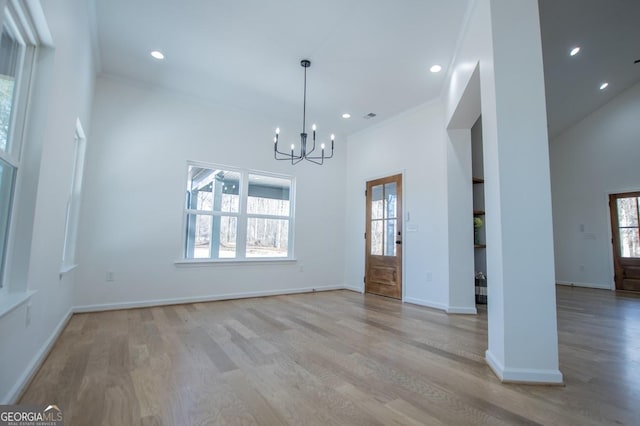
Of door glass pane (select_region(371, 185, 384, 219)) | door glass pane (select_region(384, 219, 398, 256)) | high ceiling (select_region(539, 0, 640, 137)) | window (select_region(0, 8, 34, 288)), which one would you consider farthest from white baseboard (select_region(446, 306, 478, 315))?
window (select_region(0, 8, 34, 288))

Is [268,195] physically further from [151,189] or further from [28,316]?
[28,316]

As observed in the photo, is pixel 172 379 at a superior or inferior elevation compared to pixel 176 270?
inferior

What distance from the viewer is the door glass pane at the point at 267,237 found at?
497 centimetres

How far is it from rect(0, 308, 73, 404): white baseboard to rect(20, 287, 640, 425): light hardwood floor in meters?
0.05

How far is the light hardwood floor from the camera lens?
1604mm

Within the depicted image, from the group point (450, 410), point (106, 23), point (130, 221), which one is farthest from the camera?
point (130, 221)

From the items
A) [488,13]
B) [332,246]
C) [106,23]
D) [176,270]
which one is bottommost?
[176,270]

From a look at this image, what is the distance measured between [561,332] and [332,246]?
11.8ft

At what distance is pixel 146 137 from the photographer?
4.09m

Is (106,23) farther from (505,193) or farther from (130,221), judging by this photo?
(505,193)

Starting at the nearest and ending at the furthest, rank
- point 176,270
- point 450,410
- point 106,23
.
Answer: point 450,410 → point 106,23 → point 176,270

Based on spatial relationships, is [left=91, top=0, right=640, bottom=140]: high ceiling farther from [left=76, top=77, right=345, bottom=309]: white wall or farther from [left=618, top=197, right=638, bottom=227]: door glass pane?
[left=618, top=197, right=638, bottom=227]: door glass pane

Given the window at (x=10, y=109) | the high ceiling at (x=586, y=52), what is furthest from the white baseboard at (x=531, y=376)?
the high ceiling at (x=586, y=52)

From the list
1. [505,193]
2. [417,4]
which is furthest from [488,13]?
[505,193]
